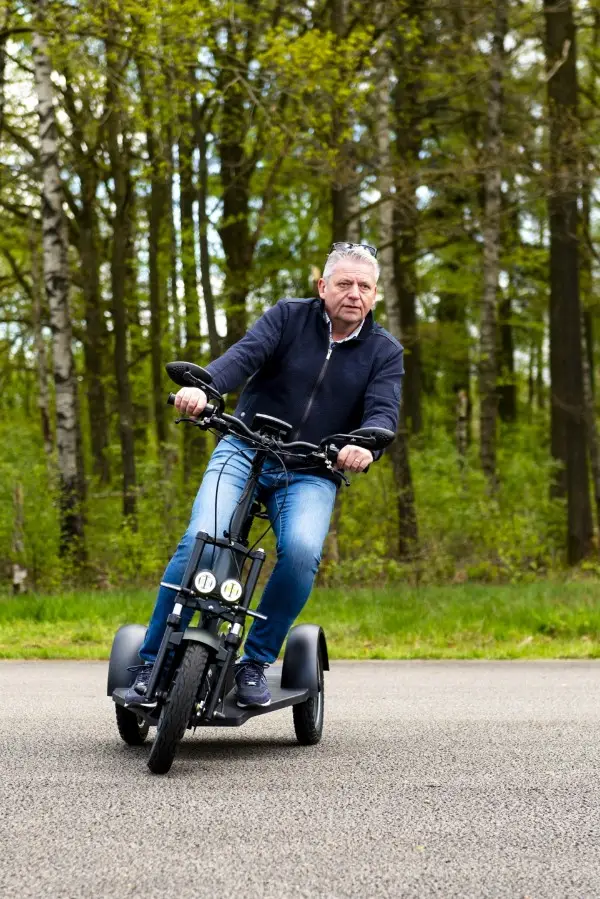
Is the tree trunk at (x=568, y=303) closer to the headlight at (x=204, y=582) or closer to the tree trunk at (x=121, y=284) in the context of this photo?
the tree trunk at (x=121, y=284)

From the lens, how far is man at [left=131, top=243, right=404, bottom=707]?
17.7 ft

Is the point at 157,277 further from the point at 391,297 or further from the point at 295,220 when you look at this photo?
the point at 391,297

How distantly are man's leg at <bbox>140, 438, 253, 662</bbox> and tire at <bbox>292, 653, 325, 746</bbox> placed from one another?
0.69 metres

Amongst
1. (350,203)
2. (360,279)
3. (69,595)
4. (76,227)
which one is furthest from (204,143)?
(360,279)

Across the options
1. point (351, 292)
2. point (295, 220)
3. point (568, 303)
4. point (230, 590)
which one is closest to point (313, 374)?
point (351, 292)

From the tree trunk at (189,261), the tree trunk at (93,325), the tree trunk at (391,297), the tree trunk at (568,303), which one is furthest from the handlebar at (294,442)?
the tree trunk at (93,325)

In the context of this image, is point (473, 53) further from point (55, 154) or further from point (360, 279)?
point (360, 279)

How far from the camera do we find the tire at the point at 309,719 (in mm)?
5613

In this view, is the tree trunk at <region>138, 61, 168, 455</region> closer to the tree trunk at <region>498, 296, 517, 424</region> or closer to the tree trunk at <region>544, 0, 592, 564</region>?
the tree trunk at <region>544, 0, 592, 564</region>

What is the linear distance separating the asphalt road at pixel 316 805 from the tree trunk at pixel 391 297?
9530 millimetres

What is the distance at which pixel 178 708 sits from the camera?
4707mm

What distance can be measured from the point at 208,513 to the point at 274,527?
1.32ft

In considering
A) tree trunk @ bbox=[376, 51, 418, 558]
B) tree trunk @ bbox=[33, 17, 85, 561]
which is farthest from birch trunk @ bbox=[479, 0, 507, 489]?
tree trunk @ bbox=[33, 17, 85, 561]

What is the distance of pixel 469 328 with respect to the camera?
34.3 m
